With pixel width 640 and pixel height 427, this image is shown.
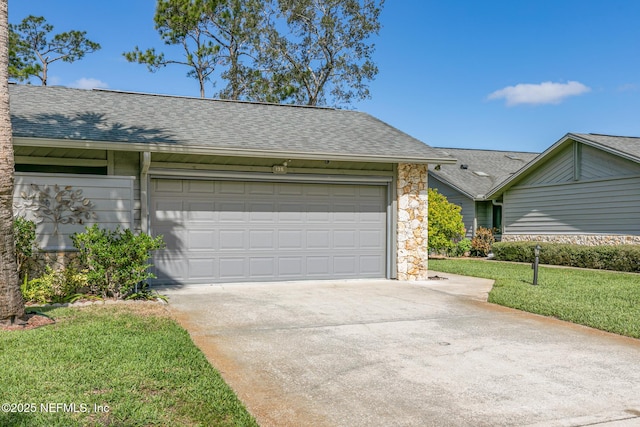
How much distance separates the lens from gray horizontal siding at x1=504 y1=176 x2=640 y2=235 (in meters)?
16.5

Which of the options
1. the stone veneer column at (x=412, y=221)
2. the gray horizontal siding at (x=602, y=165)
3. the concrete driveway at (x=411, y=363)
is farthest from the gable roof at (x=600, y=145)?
the concrete driveway at (x=411, y=363)

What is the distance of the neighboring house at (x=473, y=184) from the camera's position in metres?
22.9

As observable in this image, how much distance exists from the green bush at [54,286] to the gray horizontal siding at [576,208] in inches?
620

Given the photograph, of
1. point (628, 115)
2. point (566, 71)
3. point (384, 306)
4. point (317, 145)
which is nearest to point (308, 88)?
point (566, 71)

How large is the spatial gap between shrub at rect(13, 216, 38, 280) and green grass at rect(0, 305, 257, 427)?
233 cm

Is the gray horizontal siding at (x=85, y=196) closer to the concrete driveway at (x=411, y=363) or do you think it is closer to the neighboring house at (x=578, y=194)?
the concrete driveway at (x=411, y=363)

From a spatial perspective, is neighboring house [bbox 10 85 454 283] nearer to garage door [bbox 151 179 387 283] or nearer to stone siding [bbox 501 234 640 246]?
garage door [bbox 151 179 387 283]

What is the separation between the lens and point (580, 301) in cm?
903

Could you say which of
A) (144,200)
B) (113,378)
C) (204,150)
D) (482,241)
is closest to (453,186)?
(482,241)

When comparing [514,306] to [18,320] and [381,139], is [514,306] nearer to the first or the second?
[381,139]

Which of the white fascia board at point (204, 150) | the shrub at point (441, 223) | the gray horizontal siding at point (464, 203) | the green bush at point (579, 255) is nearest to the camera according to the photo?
the white fascia board at point (204, 150)

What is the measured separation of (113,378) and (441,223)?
16179 mm

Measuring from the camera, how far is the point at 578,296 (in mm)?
9648

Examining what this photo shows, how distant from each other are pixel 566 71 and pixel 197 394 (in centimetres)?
2544
